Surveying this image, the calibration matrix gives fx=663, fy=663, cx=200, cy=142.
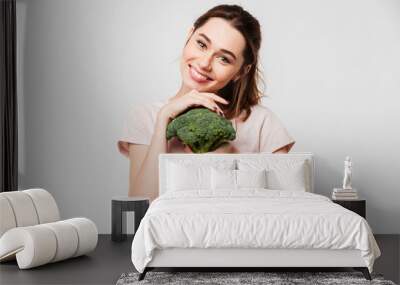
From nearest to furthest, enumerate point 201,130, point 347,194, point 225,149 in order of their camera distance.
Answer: point 347,194 < point 201,130 < point 225,149

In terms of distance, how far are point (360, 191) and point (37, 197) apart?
3369mm

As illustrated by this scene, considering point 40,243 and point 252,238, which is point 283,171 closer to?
point 252,238

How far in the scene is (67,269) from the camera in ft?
17.0

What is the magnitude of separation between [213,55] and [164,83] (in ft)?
2.00

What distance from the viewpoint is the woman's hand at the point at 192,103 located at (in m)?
6.95

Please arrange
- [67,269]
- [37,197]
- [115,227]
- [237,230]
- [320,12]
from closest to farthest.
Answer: [237,230] → [67,269] → [37,197] → [115,227] → [320,12]

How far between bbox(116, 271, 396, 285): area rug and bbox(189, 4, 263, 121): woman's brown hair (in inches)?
95.3

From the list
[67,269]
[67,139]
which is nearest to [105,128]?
[67,139]

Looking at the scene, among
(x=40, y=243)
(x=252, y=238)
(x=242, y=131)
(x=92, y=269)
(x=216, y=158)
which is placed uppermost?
(x=242, y=131)

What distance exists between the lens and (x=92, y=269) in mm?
5191

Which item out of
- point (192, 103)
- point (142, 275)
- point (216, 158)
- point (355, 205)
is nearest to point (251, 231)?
point (142, 275)

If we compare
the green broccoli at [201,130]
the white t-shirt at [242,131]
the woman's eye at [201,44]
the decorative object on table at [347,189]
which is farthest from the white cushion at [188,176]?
the woman's eye at [201,44]

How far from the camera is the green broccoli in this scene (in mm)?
6777

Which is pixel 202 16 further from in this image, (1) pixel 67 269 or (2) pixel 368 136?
(1) pixel 67 269
